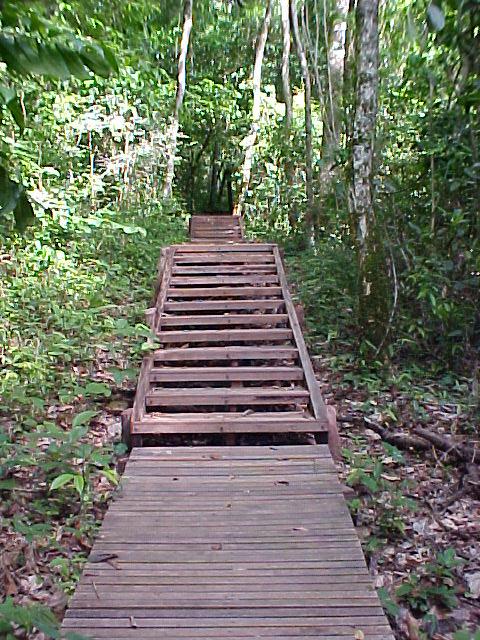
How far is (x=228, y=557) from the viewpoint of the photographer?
3146 mm

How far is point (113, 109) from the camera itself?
33.1 feet

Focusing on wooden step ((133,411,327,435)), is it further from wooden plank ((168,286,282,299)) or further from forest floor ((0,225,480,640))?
wooden plank ((168,286,282,299))

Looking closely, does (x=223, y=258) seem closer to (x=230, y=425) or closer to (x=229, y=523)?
(x=230, y=425)

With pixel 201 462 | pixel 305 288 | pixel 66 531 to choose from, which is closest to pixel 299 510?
pixel 201 462

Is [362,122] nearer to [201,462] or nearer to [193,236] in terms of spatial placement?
[201,462]

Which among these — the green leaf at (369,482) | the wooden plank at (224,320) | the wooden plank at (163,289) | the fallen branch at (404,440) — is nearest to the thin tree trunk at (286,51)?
the wooden plank at (163,289)

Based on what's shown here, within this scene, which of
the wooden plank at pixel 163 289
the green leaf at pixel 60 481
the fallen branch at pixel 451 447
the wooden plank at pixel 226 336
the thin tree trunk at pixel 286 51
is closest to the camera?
the green leaf at pixel 60 481

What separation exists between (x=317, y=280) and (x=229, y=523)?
552cm

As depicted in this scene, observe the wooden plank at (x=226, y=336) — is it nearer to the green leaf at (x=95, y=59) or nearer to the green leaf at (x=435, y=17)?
the green leaf at (x=95, y=59)

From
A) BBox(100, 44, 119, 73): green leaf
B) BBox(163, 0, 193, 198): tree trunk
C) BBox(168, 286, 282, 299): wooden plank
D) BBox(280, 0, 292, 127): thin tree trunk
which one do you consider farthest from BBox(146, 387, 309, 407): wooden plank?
BBox(280, 0, 292, 127): thin tree trunk

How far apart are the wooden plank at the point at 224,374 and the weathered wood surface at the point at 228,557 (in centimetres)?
117

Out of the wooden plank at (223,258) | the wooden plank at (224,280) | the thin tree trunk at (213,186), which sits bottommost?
the wooden plank at (224,280)

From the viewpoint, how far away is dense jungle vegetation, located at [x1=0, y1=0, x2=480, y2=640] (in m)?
3.04

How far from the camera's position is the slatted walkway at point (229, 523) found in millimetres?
2686
